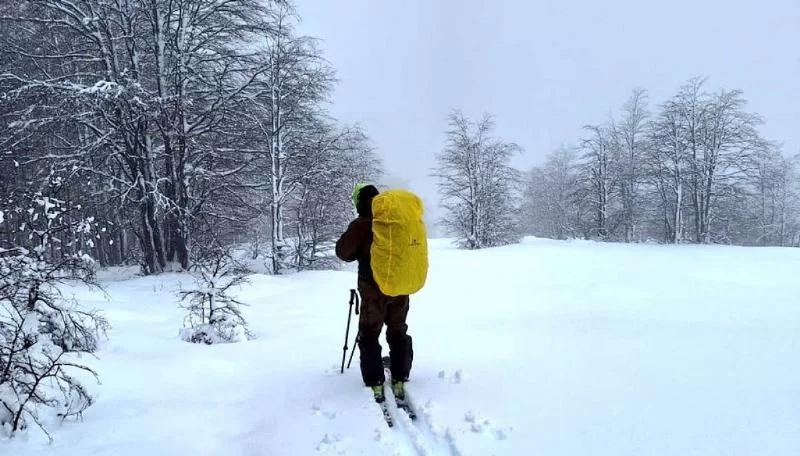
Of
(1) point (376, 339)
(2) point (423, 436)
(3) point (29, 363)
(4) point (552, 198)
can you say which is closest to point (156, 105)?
(3) point (29, 363)

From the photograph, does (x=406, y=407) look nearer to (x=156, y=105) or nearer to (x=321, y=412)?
(x=321, y=412)

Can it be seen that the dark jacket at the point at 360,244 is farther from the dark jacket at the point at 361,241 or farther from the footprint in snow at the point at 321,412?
the footprint in snow at the point at 321,412

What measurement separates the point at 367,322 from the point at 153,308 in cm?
630

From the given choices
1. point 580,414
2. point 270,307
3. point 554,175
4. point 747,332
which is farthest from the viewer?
point 554,175

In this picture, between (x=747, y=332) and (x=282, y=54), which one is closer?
(x=747, y=332)

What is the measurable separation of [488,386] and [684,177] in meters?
29.6

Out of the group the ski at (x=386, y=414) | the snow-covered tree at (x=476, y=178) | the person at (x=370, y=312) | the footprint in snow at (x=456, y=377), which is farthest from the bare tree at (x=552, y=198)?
the ski at (x=386, y=414)

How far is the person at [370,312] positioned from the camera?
13.4 feet

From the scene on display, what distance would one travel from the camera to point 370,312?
4.13 metres

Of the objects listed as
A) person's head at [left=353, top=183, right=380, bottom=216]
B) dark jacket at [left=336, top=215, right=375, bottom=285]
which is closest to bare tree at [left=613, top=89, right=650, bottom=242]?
person's head at [left=353, top=183, right=380, bottom=216]

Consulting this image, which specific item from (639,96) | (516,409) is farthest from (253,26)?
(639,96)

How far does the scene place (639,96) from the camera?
32.8 meters

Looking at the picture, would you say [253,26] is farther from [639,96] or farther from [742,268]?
[639,96]

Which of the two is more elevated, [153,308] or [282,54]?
[282,54]
